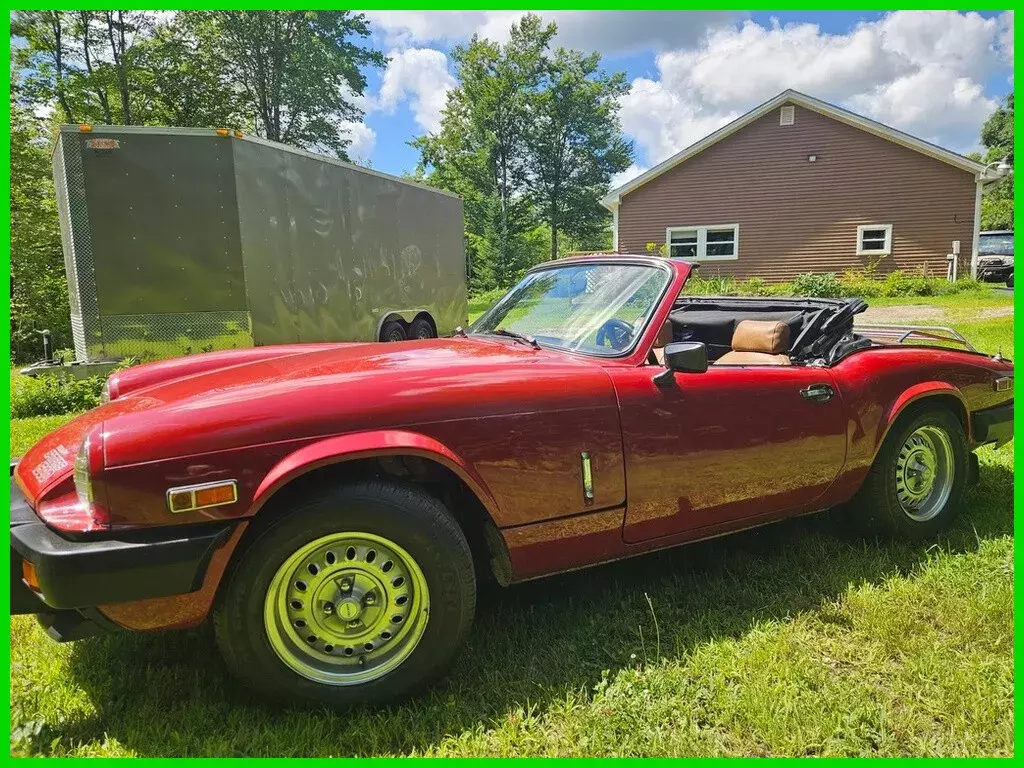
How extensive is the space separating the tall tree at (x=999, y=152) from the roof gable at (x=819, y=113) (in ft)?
110

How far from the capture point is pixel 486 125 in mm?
40594

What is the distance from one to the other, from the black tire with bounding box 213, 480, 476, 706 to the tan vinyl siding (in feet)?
75.9

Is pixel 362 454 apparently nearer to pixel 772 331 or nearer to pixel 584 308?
pixel 584 308

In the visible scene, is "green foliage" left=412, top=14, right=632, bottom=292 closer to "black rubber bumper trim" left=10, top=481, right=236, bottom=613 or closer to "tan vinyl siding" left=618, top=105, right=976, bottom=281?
"tan vinyl siding" left=618, top=105, right=976, bottom=281

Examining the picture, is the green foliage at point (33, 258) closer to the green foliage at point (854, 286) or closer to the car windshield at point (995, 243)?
the green foliage at point (854, 286)

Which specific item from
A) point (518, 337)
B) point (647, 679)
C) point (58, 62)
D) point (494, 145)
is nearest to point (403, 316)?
point (518, 337)

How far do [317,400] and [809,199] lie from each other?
24101 millimetres

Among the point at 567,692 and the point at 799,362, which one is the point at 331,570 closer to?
the point at 567,692

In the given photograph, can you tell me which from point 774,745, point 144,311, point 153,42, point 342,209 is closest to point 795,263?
point 342,209

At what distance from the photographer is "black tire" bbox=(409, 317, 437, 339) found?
11875mm

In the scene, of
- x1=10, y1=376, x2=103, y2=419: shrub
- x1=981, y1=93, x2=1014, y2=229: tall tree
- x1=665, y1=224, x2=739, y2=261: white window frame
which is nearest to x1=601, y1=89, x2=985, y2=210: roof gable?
x1=665, y1=224, x2=739, y2=261: white window frame

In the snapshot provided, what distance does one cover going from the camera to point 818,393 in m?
3.23

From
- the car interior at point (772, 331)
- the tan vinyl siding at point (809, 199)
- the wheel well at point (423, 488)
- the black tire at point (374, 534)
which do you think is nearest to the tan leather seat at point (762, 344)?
the car interior at point (772, 331)

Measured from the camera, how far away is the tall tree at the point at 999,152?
48219mm
